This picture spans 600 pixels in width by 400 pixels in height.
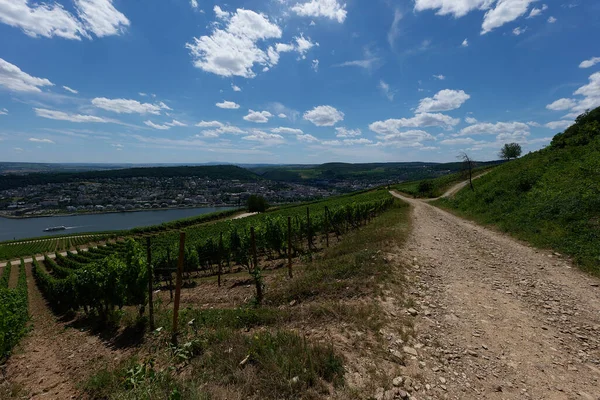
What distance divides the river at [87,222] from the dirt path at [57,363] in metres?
135

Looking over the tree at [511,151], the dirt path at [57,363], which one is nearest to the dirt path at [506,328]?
the dirt path at [57,363]

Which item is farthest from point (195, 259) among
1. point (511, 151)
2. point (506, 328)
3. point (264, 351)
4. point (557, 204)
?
point (511, 151)

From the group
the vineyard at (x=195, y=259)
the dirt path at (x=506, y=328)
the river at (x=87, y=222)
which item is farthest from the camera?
the river at (x=87, y=222)

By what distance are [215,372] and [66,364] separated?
687 centimetres

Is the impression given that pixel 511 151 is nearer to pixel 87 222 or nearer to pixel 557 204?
pixel 557 204

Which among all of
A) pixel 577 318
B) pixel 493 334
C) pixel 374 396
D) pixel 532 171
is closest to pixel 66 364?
pixel 374 396

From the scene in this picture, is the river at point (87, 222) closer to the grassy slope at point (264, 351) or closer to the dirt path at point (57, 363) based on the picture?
the dirt path at point (57, 363)

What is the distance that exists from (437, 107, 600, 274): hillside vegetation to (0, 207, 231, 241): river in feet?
478

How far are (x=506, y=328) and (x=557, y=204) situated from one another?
46.2ft

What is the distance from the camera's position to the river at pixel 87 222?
5084 inches

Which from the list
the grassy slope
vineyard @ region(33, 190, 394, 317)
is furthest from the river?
the grassy slope

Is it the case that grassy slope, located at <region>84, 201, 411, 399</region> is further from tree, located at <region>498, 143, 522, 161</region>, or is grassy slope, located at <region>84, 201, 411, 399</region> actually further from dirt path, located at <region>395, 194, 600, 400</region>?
tree, located at <region>498, 143, 522, 161</region>

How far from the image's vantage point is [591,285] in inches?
335

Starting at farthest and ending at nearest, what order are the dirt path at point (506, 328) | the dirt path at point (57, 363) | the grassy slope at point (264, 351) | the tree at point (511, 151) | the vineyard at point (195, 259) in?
the tree at point (511, 151), the vineyard at point (195, 259), the dirt path at point (57, 363), the dirt path at point (506, 328), the grassy slope at point (264, 351)
